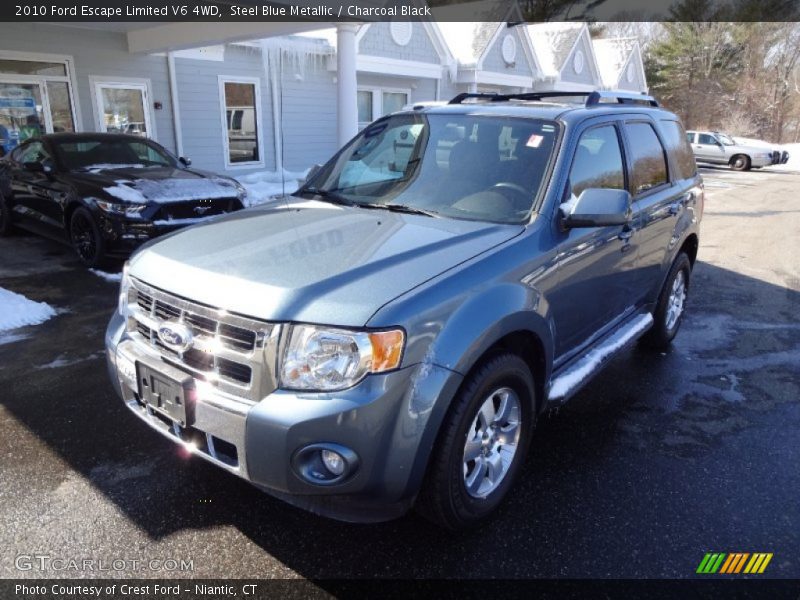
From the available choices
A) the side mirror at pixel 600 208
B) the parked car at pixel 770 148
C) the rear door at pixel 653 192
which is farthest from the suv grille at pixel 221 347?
the parked car at pixel 770 148

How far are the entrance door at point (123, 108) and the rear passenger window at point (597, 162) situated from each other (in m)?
10.6

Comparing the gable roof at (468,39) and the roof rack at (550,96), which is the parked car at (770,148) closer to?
the gable roof at (468,39)

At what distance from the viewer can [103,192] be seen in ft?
21.6

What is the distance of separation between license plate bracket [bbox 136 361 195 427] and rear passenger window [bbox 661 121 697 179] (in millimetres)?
3919

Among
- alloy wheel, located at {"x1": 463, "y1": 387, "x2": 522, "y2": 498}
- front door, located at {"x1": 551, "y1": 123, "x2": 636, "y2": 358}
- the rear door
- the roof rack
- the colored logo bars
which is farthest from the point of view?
the roof rack

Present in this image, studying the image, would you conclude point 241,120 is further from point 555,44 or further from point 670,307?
point 555,44

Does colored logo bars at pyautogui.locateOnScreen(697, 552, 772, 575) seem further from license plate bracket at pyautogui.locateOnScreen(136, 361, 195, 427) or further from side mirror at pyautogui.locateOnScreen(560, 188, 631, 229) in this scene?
license plate bracket at pyautogui.locateOnScreen(136, 361, 195, 427)

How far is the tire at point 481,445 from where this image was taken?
2.37m

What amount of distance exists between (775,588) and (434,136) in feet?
9.20

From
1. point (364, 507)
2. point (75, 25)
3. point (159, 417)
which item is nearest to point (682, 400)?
point (364, 507)

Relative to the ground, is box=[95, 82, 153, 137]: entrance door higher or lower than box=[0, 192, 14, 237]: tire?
higher

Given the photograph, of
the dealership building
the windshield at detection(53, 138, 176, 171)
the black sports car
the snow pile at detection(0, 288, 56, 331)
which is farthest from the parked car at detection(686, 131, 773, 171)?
the snow pile at detection(0, 288, 56, 331)

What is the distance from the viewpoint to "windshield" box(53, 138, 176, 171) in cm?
748

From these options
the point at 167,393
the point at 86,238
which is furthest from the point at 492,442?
the point at 86,238
